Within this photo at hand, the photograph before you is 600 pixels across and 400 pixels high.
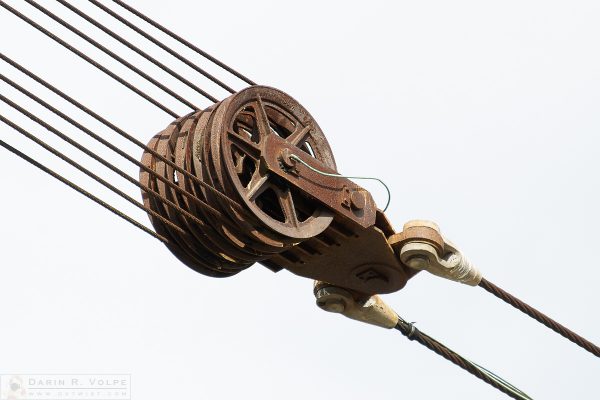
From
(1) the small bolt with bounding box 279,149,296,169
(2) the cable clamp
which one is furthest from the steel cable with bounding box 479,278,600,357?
(1) the small bolt with bounding box 279,149,296,169

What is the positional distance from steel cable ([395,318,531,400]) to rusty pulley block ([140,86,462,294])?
2.80ft

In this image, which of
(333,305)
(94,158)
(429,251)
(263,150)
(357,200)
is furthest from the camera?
(333,305)

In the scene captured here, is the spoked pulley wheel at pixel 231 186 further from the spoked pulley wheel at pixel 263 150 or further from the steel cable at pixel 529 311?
the steel cable at pixel 529 311

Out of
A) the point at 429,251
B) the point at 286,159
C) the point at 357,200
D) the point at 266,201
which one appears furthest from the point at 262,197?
the point at 429,251

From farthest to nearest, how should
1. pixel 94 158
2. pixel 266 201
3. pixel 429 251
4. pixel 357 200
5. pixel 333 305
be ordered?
1. pixel 333 305
2. pixel 429 251
3. pixel 357 200
4. pixel 266 201
5. pixel 94 158

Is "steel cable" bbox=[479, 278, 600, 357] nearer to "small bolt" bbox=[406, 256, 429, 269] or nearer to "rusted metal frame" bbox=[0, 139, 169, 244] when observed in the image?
"small bolt" bbox=[406, 256, 429, 269]

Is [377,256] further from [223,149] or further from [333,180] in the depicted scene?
[223,149]

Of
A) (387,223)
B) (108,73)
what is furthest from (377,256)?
(108,73)

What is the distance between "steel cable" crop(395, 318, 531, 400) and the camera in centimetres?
1560

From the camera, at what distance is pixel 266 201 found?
46.7ft

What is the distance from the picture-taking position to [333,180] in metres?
14.5

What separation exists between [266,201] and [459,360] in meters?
2.49

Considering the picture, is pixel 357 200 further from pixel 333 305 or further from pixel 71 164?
pixel 71 164

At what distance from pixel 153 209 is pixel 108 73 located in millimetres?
1176
